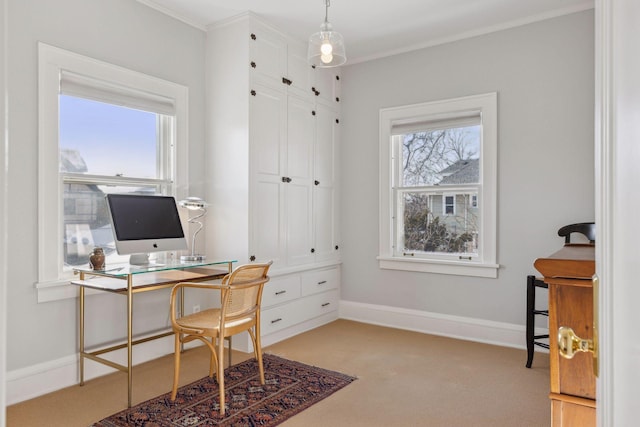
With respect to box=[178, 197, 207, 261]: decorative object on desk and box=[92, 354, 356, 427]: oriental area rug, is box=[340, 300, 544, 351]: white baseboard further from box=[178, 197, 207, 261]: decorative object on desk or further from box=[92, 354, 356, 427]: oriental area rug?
box=[178, 197, 207, 261]: decorative object on desk

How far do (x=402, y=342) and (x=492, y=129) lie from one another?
2092 millimetres

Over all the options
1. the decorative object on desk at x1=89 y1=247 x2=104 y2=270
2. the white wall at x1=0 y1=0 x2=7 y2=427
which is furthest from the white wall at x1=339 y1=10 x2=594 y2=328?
the white wall at x1=0 y1=0 x2=7 y2=427

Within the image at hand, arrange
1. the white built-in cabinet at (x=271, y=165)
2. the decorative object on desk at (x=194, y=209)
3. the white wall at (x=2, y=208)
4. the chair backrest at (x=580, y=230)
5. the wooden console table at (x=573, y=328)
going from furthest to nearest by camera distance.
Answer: the white built-in cabinet at (x=271, y=165) < the chair backrest at (x=580, y=230) < the decorative object on desk at (x=194, y=209) < the wooden console table at (x=573, y=328) < the white wall at (x=2, y=208)

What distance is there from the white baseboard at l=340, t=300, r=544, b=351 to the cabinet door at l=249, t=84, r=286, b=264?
3.95 feet

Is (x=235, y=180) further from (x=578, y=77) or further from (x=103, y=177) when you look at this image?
(x=578, y=77)

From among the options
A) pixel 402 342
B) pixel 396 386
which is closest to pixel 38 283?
pixel 396 386

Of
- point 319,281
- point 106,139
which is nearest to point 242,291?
point 106,139

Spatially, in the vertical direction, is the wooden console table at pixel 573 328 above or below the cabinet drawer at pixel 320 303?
above

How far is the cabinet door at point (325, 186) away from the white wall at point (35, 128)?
1.66m

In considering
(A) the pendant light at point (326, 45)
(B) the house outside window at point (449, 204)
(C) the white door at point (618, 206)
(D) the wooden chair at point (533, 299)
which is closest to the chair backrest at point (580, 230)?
(D) the wooden chair at point (533, 299)

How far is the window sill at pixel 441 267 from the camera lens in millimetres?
3932

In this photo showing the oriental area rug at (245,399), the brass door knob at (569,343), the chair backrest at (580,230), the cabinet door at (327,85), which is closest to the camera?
the brass door knob at (569,343)

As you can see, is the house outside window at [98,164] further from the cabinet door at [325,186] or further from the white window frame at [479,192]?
the white window frame at [479,192]

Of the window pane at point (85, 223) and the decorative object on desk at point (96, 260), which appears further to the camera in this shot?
the window pane at point (85, 223)
